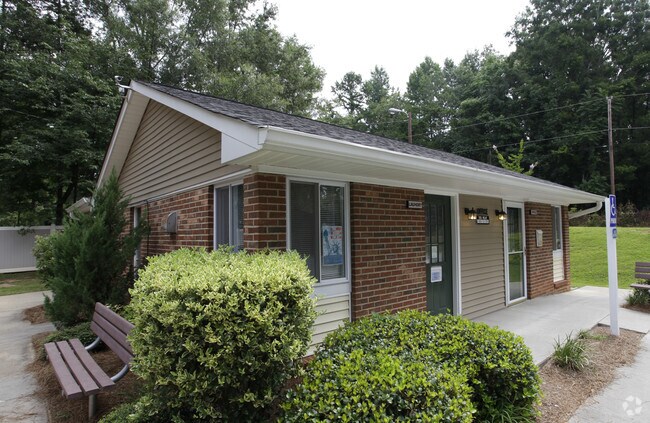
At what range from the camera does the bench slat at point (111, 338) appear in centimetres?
323

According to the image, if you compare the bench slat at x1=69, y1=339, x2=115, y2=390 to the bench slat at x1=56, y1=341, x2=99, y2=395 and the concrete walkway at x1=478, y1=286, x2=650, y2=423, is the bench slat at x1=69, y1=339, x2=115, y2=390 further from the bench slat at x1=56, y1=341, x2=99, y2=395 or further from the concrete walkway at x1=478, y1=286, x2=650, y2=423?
the concrete walkway at x1=478, y1=286, x2=650, y2=423

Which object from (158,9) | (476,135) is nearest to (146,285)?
(158,9)

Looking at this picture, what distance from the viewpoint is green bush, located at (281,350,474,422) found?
2168 mm

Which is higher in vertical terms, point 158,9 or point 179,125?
point 158,9

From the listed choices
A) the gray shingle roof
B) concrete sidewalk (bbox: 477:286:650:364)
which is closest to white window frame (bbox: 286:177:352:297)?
the gray shingle roof

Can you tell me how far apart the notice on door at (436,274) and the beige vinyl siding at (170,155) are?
364 cm

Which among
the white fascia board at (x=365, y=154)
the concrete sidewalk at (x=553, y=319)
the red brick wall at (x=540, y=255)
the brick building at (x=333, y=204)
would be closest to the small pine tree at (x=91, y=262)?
the brick building at (x=333, y=204)

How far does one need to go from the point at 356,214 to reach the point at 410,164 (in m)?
1.02

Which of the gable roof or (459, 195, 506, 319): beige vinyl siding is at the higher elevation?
the gable roof

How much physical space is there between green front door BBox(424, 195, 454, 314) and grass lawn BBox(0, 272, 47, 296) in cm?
988

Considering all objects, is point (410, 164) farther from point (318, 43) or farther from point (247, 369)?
point (318, 43)

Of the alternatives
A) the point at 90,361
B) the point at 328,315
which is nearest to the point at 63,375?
the point at 90,361

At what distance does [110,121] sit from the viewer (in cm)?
1477

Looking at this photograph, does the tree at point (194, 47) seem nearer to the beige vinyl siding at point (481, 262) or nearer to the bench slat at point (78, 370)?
the beige vinyl siding at point (481, 262)
